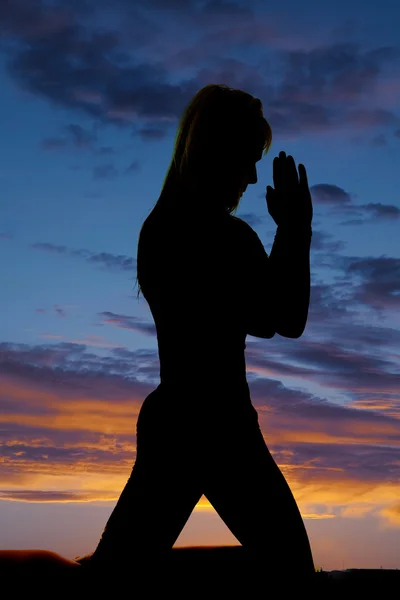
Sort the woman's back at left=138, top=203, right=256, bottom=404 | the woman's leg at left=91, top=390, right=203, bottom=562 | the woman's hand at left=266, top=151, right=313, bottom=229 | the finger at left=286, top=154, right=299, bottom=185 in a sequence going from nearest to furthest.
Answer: the woman's leg at left=91, top=390, right=203, bottom=562 < the woman's back at left=138, top=203, right=256, bottom=404 < the woman's hand at left=266, top=151, right=313, bottom=229 < the finger at left=286, top=154, right=299, bottom=185

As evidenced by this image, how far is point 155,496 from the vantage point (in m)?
3.28

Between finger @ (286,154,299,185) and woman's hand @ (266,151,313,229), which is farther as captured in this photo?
finger @ (286,154,299,185)

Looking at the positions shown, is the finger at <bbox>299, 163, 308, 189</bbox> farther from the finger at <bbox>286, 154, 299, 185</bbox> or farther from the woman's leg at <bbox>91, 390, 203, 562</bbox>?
the woman's leg at <bbox>91, 390, 203, 562</bbox>

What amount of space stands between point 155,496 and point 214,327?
77cm

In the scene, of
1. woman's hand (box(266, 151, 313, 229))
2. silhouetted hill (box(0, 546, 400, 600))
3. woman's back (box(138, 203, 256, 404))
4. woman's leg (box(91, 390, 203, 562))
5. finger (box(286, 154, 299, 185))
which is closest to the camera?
silhouetted hill (box(0, 546, 400, 600))

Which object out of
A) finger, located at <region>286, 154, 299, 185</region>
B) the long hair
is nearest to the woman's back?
the long hair

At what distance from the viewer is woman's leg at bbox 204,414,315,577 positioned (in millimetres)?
3303

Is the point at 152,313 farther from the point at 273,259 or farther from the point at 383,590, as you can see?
the point at 383,590

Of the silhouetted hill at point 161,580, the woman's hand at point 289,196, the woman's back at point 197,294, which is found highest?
the woman's hand at point 289,196

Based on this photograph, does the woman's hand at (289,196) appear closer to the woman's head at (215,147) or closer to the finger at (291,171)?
the finger at (291,171)

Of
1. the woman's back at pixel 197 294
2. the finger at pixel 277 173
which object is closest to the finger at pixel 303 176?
the finger at pixel 277 173

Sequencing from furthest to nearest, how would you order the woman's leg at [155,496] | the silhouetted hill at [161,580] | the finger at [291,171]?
the finger at [291,171]
the woman's leg at [155,496]
the silhouetted hill at [161,580]

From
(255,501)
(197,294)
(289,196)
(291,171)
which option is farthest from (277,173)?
(255,501)

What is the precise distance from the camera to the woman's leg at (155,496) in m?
3.26
